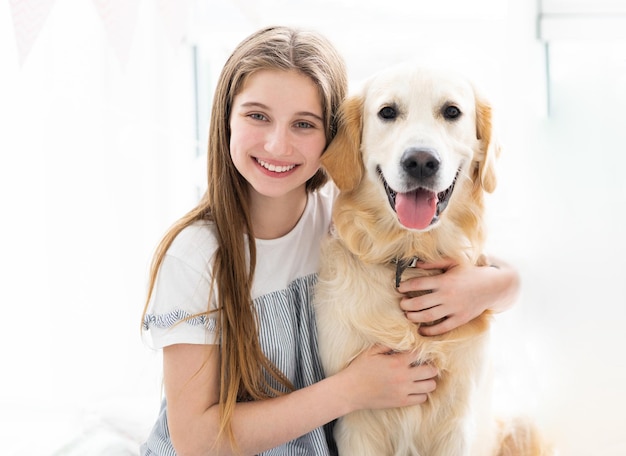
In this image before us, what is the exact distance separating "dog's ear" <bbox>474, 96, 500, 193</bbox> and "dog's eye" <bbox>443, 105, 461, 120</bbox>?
10cm

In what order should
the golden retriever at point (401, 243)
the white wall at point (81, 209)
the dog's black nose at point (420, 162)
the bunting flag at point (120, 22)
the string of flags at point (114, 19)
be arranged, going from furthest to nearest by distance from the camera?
the white wall at point (81, 209) < the bunting flag at point (120, 22) < the string of flags at point (114, 19) < the golden retriever at point (401, 243) < the dog's black nose at point (420, 162)

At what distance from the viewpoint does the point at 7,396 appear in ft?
5.84

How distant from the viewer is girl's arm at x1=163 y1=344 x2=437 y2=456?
52.4 inches

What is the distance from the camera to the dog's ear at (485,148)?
4.54 feet

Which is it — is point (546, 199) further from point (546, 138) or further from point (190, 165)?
point (190, 165)

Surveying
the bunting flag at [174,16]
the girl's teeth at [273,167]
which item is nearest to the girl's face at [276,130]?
the girl's teeth at [273,167]

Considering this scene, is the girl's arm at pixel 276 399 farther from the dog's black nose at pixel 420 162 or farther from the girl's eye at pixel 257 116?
the girl's eye at pixel 257 116

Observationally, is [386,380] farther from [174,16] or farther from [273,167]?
[174,16]

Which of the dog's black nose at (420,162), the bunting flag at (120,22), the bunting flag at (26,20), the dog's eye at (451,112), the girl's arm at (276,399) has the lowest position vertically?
the girl's arm at (276,399)

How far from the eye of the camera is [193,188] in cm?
248

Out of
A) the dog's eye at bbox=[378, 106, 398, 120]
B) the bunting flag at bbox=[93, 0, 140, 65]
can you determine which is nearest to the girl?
the dog's eye at bbox=[378, 106, 398, 120]

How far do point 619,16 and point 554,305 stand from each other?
3.24 feet

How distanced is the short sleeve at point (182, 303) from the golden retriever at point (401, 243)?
0.25 metres

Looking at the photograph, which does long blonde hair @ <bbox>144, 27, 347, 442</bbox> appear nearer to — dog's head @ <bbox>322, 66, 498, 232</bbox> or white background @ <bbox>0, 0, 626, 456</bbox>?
dog's head @ <bbox>322, 66, 498, 232</bbox>
